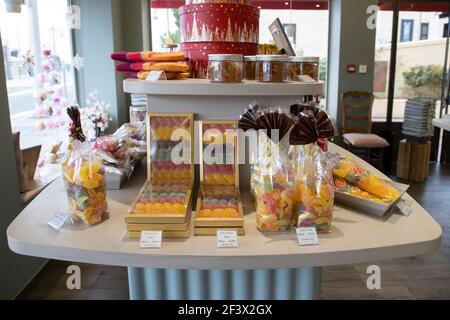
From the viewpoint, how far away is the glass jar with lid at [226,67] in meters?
1.34

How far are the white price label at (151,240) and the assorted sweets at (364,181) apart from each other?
2.15ft

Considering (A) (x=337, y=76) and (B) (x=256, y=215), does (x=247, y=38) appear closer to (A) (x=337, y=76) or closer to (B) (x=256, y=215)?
(B) (x=256, y=215)

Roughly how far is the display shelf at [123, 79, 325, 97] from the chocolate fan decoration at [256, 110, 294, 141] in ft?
0.57

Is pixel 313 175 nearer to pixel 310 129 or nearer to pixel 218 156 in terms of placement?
pixel 310 129

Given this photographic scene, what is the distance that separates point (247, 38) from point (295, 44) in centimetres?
430

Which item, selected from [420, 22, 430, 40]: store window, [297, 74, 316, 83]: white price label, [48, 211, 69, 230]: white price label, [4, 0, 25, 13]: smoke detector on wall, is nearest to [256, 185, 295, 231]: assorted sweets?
[297, 74, 316, 83]: white price label

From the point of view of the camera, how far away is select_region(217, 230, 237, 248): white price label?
109 cm

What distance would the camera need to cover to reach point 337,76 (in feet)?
17.1

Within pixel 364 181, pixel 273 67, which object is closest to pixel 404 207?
pixel 364 181

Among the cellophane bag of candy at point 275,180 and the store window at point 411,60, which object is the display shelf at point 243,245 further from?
the store window at point 411,60

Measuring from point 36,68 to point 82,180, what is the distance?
252 centimetres

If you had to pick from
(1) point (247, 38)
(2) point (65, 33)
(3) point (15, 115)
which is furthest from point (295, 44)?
(1) point (247, 38)

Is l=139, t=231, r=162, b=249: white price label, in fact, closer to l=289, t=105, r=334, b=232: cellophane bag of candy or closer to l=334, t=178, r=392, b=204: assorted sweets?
l=289, t=105, r=334, b=232: cellophane bag of candy
